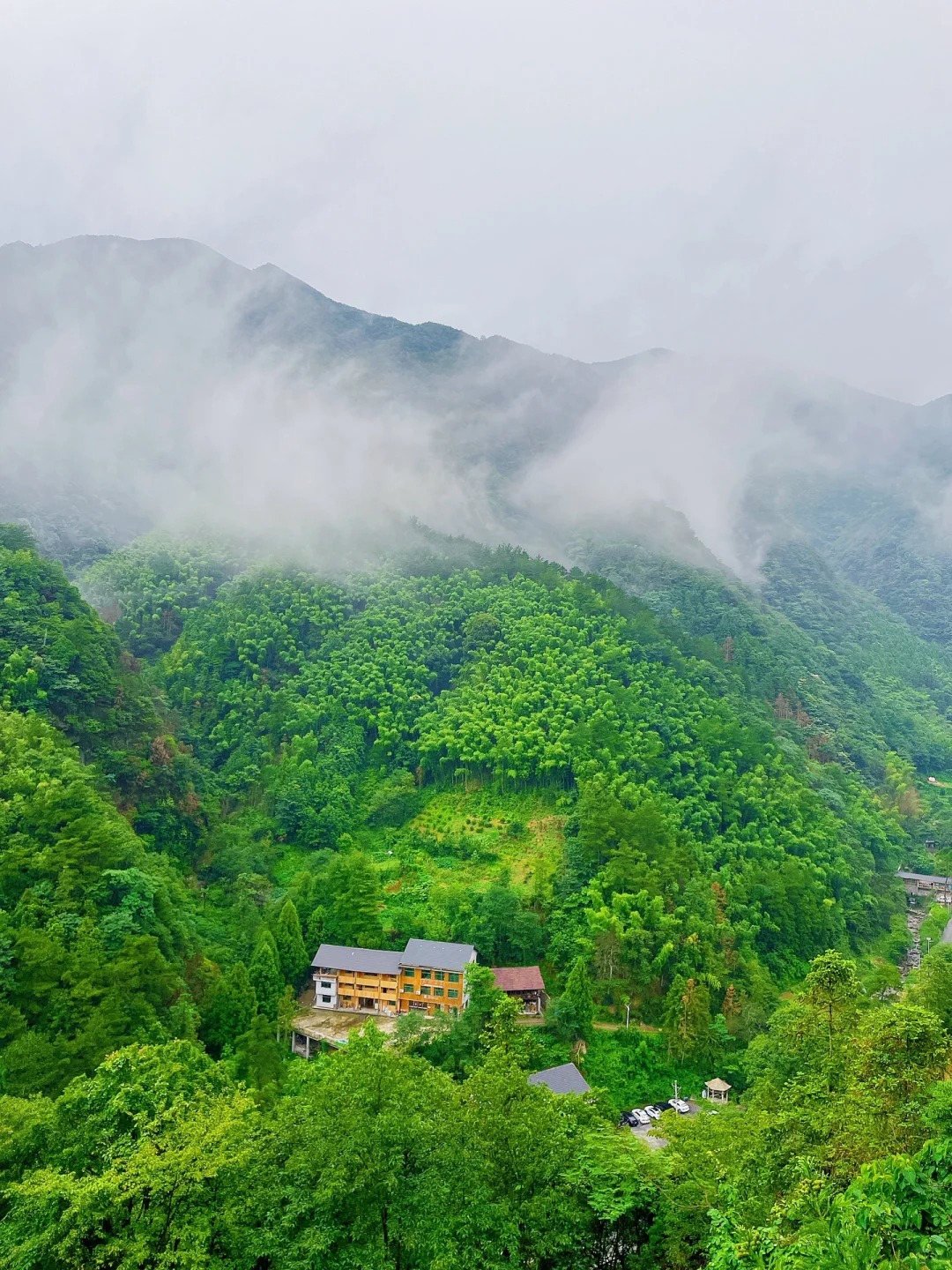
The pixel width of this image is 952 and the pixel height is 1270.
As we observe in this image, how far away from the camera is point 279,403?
352 ft

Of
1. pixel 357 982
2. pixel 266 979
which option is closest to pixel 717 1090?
pixel 357 982

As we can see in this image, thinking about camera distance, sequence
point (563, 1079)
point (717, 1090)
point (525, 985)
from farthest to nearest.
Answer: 1. point (525, 985)
2. point (717, 1090)
3. point (563, 1079)

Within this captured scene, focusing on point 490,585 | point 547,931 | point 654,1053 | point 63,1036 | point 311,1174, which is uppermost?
point 490,585

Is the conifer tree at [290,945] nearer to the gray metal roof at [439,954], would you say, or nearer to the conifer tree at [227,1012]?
the gray metal roof at [439,954]

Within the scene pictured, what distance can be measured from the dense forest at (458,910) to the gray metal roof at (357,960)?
0.84 m

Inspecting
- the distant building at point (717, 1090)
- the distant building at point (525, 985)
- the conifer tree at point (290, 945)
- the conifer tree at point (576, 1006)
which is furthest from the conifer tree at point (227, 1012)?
the distant building at point (717, 1090)

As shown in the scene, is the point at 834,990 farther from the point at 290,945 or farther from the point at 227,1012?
the point at 290,945

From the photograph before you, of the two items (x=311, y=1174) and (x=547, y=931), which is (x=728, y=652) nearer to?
(x=547, y=931)

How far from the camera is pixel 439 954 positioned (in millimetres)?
30734

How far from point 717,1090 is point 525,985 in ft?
25.1

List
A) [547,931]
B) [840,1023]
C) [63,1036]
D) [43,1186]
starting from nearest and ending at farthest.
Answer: [43,1186]
[840,1023]
[63,1036]
[547,931]

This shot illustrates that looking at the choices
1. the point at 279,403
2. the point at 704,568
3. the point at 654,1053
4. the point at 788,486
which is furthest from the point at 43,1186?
the point at 788,486

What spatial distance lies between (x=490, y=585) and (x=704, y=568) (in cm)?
3001

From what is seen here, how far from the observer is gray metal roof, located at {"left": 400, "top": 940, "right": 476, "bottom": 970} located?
3020 centimetres
